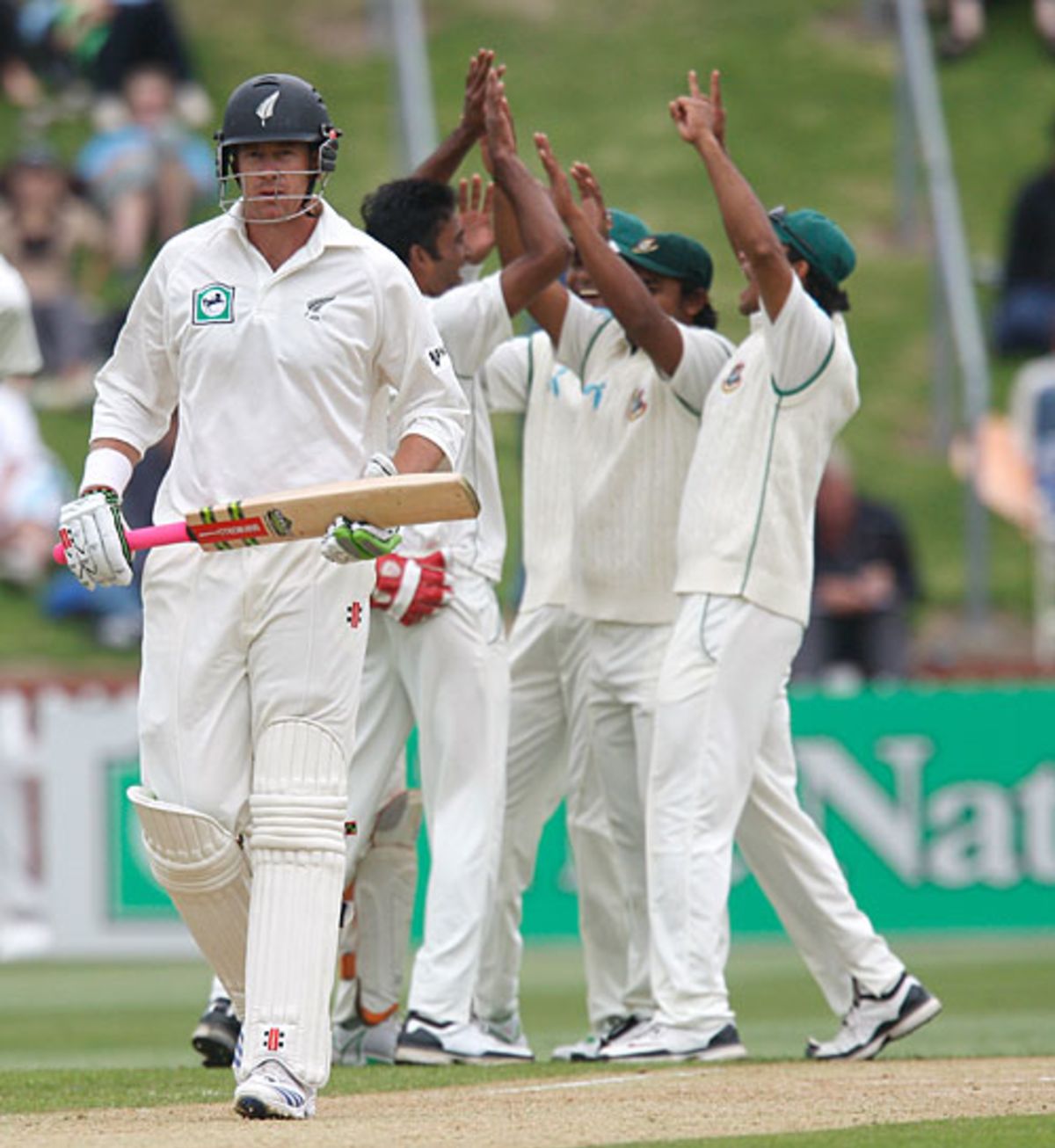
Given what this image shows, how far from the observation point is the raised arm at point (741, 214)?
7445 millimetres

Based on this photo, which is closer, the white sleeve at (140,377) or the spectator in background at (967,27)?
the white sleeve at (140,377)

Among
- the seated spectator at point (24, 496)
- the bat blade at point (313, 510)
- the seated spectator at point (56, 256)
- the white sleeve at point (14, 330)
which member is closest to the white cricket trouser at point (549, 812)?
the white sleeve at point (14, 330)

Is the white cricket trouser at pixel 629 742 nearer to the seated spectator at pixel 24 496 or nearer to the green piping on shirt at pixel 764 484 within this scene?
the green piping on shirt at pixel 764 484

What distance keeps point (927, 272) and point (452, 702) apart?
12.1m

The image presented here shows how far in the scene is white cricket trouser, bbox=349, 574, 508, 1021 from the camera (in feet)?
25.5

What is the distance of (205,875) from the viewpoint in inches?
242

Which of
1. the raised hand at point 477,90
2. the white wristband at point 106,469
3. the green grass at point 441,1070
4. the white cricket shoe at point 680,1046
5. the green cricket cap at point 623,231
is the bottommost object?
the green grass at point 441,1070

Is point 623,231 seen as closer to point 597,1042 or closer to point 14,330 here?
point 14,330

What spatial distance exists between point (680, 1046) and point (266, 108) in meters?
2.96

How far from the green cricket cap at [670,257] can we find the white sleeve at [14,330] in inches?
79.0

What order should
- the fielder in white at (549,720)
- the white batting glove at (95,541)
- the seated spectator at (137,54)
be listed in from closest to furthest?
the white batting glove at (95,541) → the fielder in white at (549,720) → the seated spectator at (137,54)

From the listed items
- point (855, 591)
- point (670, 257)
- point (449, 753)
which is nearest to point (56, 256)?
point (855, 591)

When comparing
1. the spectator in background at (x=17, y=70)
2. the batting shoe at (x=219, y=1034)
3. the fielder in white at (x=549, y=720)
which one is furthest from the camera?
the spectator in background at (x=17, y=70)

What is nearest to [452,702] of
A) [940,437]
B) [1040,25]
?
[940,437]
